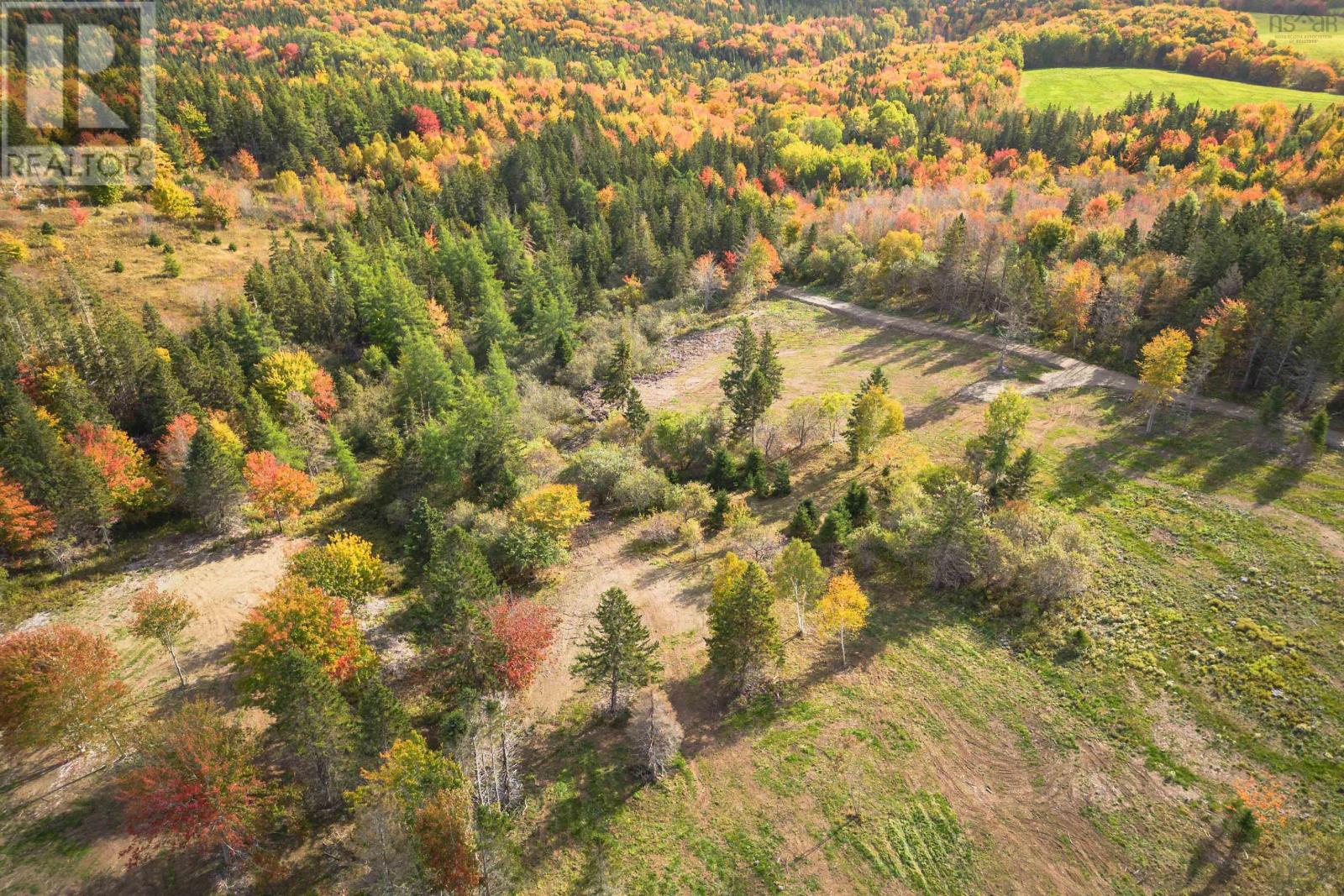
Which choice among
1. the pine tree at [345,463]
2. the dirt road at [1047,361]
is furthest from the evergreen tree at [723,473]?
the dirt road at [1047,361]

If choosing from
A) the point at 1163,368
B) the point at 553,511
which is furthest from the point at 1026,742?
the point at 1163,368

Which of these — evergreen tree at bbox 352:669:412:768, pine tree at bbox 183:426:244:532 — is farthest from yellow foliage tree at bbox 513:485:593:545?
pine tree at bbox 183:426:244:532

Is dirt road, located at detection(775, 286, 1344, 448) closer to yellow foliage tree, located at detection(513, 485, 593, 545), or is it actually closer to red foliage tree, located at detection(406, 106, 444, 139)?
yellow foliage tree, located at detection(513, 485, 593, 545)

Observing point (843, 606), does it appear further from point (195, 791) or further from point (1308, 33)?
point (1308, 33)

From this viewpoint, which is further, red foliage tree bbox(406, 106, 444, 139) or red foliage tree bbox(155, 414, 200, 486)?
red foliage tree bbox(406, 106, 444, 139)

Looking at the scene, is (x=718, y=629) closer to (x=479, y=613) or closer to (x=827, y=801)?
(x=827, y=801)

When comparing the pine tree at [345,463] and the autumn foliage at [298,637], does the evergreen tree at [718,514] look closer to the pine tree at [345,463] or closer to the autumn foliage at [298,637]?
the autumn foliage at [298,637]
